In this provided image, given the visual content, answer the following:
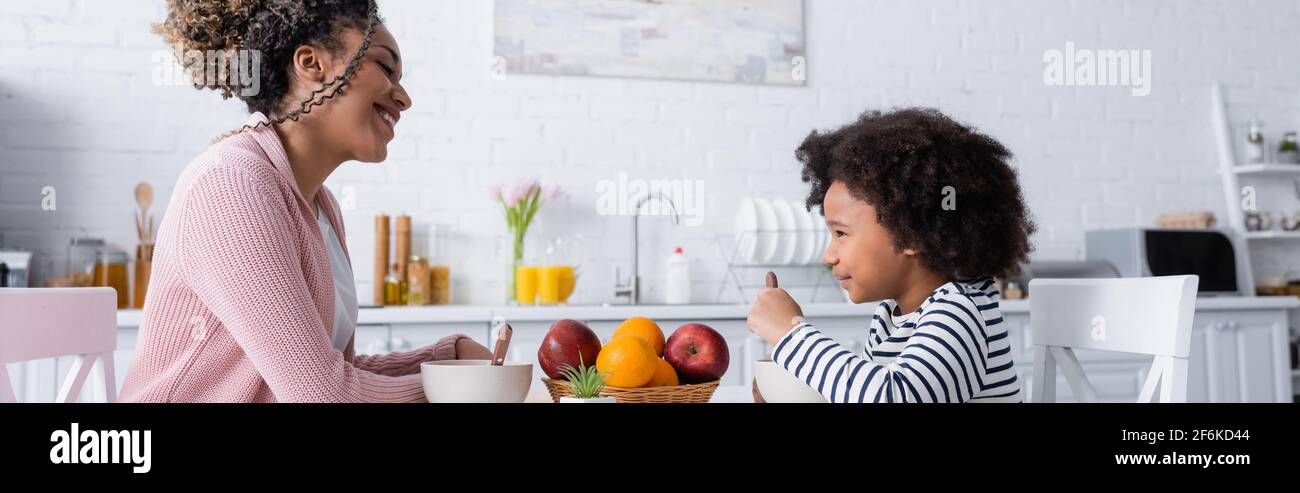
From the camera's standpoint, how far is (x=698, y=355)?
101 cm

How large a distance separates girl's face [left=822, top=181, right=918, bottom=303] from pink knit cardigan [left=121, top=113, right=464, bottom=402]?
59 centimetres

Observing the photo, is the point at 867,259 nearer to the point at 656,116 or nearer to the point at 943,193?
the point at 943,193

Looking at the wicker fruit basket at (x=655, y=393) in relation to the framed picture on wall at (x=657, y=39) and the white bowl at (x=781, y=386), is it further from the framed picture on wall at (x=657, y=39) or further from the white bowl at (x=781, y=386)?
the framed picture on wall at (x=657, y=39)

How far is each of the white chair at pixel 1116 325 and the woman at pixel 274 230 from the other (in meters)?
0.90

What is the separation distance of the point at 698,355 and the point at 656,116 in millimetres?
2337

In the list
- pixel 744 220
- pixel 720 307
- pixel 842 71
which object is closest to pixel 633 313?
pixel 720 307

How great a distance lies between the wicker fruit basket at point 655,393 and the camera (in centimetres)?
92

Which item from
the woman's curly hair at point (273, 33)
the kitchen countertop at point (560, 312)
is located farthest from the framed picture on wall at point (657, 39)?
the woman's curly hair at point (273, 33)

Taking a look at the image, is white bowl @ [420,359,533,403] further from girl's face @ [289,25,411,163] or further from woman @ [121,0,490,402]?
girl's face @ [289,25,411,163]

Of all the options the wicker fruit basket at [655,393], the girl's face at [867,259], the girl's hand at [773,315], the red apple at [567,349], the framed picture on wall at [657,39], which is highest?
the framed picture on wall at [657,39]

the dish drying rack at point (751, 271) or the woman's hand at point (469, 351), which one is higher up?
the dish drying rack at point (751, 271)

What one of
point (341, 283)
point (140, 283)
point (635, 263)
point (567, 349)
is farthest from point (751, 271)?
point (567, 349)

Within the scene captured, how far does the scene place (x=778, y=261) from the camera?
314 cm
